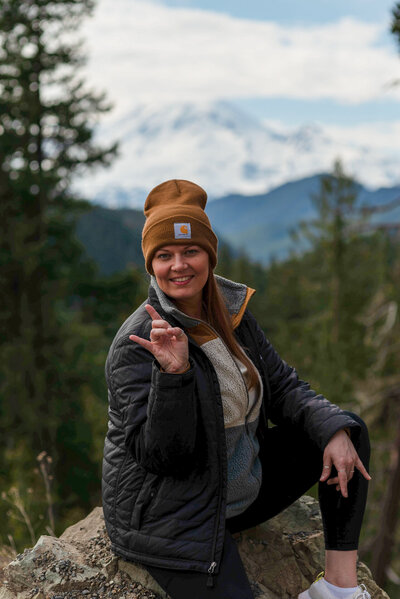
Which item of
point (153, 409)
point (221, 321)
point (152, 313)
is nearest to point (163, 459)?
point (153, 409)

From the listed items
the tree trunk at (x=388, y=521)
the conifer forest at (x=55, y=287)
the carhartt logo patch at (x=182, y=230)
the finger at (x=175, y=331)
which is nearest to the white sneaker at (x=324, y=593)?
the finger at (x=175, y=331)

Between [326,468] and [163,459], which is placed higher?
[163,459]

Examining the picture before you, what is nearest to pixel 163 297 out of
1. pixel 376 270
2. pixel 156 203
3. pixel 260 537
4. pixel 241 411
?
pixel 156 203

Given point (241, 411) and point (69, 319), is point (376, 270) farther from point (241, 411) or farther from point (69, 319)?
point (241, 411)

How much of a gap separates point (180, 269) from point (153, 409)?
0.66 metres

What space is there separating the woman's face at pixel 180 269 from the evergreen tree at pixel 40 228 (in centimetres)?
1247

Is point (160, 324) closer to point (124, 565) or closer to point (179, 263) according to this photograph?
point (179, 263)

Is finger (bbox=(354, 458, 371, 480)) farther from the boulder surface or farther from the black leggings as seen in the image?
the boulder surface

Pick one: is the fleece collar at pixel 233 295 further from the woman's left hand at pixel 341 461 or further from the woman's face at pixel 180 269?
the woman's left hand at pixel 341 461

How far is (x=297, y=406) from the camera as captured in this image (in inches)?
114

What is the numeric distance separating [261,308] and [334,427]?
38577mm

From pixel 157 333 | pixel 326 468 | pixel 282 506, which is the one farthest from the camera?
pixel 282 506

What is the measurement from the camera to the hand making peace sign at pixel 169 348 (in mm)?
2238

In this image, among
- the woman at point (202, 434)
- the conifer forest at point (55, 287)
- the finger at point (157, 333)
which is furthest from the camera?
the conifer forest at point (55, 287)
